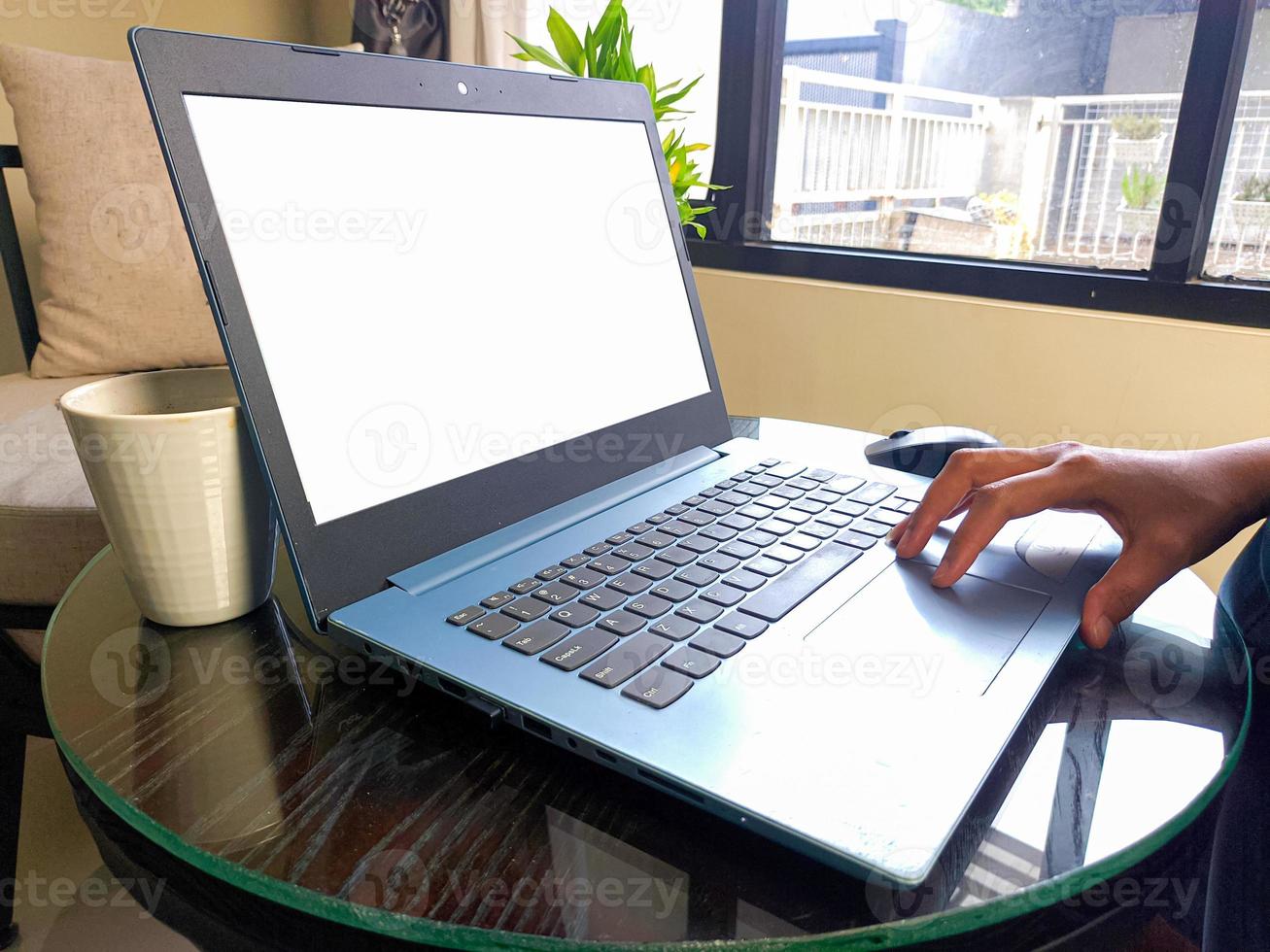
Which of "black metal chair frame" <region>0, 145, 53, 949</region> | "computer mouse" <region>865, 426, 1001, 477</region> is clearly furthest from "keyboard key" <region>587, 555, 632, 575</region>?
"black metal chair frame" <region>0, 145, 53, 949</region>

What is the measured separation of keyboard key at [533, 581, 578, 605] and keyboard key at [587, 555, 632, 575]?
0.11 feet

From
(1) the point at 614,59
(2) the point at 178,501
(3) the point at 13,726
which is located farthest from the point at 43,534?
(1) the point at 614,59

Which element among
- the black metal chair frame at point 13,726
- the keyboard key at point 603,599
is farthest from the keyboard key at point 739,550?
the black metal chair frame at point 13,726

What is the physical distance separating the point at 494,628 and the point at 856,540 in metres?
0.27

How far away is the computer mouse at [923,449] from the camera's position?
813mm

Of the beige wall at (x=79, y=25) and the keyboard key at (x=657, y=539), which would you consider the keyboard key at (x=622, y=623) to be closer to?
the keyboard key at (x=657, y=539)

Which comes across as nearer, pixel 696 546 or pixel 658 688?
pixel 658 688

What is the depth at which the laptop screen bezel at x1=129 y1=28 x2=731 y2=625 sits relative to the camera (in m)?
0.47

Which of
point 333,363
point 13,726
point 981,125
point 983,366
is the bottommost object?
point 13,726

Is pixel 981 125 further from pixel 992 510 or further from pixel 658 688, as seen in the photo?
pixel 658 688

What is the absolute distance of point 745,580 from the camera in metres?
0.54

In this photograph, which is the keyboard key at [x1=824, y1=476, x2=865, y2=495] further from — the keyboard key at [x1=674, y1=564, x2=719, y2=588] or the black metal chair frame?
the black metal chair frame

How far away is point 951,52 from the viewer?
1665 mm

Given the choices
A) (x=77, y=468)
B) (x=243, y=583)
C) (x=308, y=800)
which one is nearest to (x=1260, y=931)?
(x=308, y=800)
